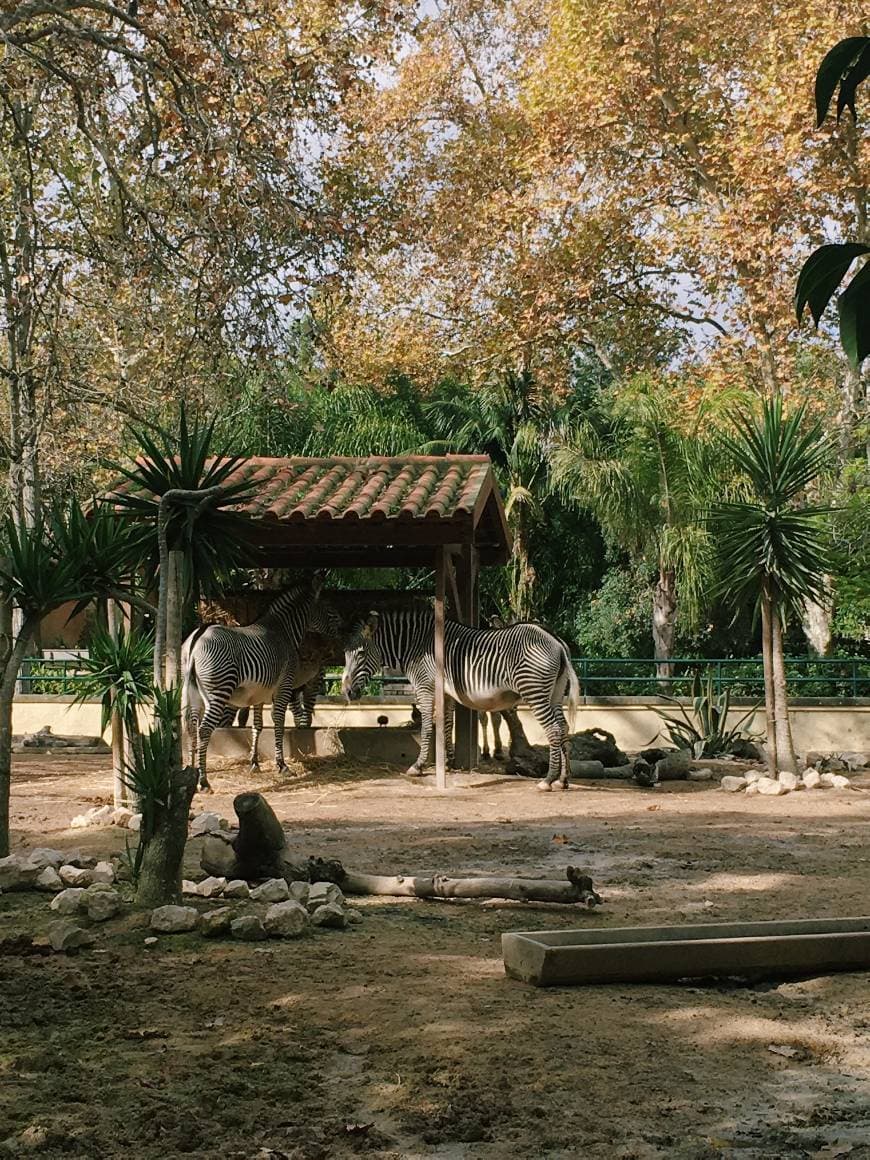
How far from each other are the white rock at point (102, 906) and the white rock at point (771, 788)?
823cm

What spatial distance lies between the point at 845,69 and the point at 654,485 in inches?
997

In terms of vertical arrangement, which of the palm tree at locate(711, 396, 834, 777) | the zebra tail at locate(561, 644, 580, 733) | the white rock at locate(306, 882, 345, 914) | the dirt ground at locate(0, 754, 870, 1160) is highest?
the palm tree at locate(711, 396, 834, 777)

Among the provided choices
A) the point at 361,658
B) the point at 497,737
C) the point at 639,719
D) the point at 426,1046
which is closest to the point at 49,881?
the point at 426,1046

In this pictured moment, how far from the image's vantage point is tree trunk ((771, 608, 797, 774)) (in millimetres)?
13914

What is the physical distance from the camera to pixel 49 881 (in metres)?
7.25

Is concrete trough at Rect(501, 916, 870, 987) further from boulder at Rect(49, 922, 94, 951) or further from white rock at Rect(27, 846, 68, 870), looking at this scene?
white rock at Rect(27, 846, 68, 870)

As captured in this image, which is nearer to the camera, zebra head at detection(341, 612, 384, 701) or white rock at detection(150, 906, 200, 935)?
white rock at detection(150, 906, 200, 935)

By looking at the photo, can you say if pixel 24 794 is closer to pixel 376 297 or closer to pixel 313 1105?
pixel 313 1105

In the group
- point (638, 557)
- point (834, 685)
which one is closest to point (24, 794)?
point (834, 685)

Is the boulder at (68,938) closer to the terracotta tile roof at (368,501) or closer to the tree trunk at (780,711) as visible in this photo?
the terracotta tile roof at (368,501)

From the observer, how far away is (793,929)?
580cm

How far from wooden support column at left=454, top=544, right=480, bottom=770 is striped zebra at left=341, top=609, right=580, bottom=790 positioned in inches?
9.7

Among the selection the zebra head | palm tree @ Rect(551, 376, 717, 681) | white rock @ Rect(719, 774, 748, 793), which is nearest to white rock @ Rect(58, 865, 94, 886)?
the zebra head

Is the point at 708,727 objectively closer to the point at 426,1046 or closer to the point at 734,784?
the point at 734,784
